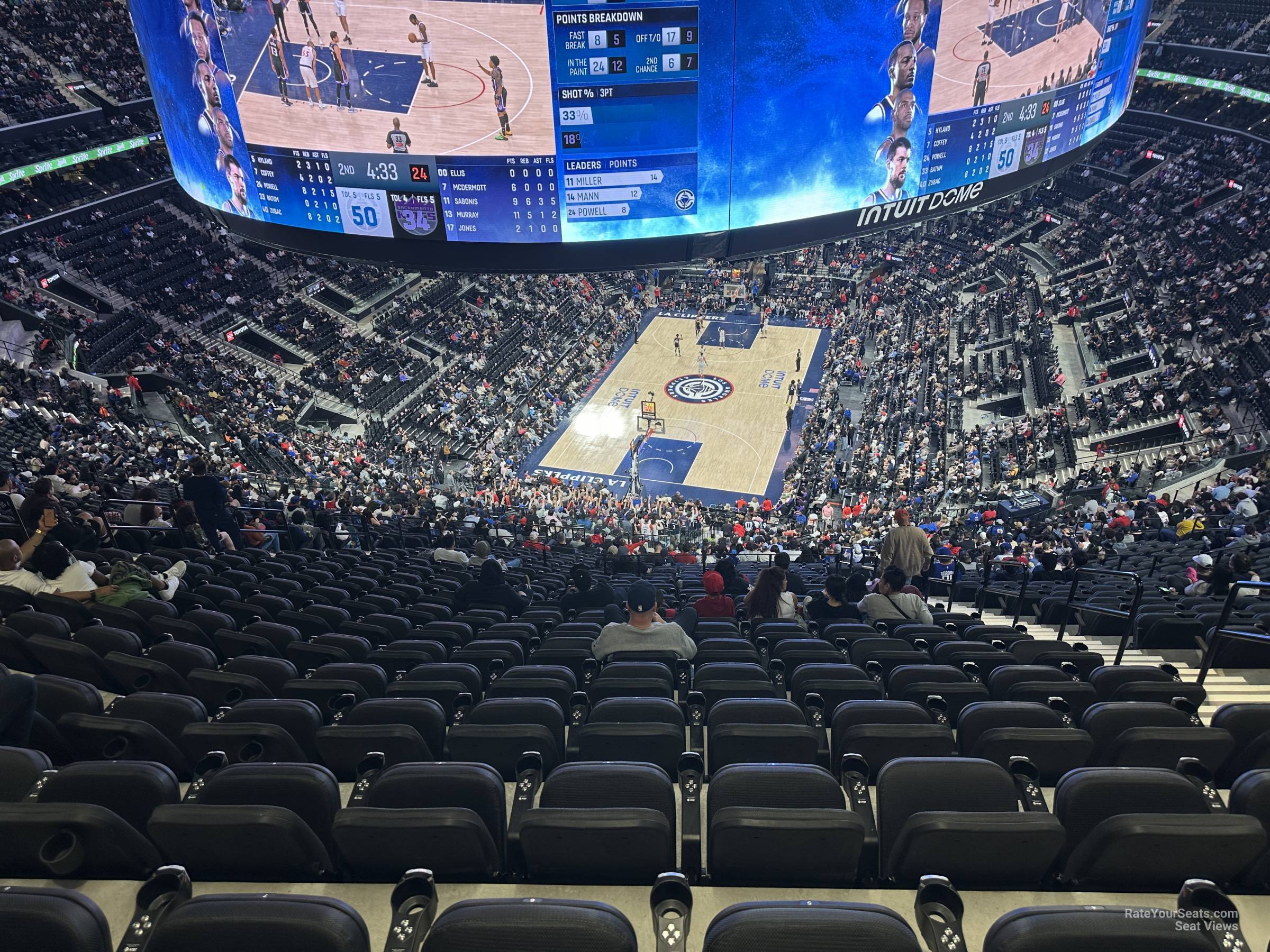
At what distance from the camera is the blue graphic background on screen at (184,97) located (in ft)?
43.9

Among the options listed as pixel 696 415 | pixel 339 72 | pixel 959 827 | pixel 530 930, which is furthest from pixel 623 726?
pixel 696 415

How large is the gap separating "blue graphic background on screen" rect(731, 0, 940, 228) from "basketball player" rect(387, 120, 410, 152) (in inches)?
221

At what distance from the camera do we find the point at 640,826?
287cm

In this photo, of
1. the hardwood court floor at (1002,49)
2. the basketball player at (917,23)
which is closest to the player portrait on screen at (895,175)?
the hardwood court floor at (1002,49)

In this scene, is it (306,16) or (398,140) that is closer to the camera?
(306,16)

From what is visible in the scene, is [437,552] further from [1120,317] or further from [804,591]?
[1120,317]

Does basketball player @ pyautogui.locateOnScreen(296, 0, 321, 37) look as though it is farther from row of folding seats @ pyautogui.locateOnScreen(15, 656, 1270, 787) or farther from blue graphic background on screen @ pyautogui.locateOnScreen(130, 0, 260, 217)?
row of folding seats @ pyautogui.locateOnScreen(15, 656, 1270, 787)

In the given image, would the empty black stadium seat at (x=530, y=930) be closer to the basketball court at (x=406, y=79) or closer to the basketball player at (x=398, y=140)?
the basketball court at (x=406, y=79)

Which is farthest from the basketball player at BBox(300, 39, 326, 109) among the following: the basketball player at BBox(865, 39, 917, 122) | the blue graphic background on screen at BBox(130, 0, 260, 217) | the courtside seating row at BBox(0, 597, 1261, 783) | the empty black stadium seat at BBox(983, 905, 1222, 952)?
the empty black stadium seat at BBox(983, 905, 1222, 952)

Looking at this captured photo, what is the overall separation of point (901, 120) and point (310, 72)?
10.4 metres

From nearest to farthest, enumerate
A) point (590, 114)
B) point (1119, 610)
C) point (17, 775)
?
point (17, 775)
point (1119, 610)
point (590, 114)

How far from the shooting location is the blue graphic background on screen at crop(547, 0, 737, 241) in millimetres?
12070

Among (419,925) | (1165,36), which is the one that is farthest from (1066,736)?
(1165,36)

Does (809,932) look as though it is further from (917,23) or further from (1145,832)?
(917,23)
